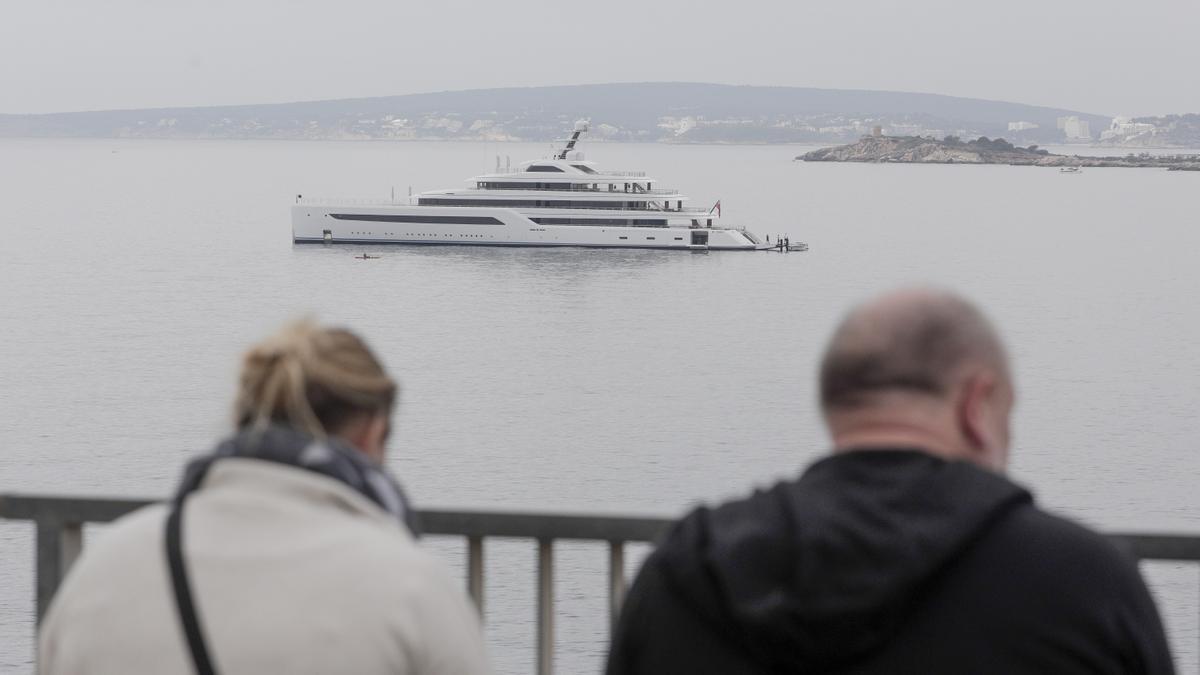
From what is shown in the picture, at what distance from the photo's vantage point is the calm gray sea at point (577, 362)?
28.8 m

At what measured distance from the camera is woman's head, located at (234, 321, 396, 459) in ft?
7.06

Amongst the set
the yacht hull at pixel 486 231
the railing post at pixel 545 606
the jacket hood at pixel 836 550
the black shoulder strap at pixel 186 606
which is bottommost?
the yacht hull at pixel 486 231

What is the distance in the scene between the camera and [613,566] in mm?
3162

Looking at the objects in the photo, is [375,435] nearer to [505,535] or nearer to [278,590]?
[278,590]

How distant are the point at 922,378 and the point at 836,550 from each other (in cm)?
27

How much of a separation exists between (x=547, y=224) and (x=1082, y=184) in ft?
427

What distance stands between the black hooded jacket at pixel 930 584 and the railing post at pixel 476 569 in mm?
1252

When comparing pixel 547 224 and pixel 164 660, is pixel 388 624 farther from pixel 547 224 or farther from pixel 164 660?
pixel 547 224

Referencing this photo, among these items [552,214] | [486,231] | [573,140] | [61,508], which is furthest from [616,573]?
[573,140]

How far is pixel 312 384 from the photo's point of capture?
7.09 ft

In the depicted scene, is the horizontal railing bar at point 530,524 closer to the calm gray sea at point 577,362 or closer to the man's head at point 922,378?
the calm gray sea at point 577,362

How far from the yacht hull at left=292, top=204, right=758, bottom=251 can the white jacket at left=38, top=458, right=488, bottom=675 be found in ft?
247

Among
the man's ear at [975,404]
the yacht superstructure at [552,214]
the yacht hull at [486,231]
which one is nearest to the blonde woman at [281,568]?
the man's ear at [975,404]

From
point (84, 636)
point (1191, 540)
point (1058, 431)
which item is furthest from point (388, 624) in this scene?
point (1058, 431)
